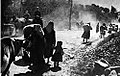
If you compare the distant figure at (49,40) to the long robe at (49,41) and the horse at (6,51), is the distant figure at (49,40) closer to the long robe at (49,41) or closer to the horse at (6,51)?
the long robe at (49,41)

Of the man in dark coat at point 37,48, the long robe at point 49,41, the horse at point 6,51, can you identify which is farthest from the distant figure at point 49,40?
the horse at point 6,51

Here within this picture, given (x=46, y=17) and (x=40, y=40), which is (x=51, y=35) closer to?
(x=40, y=40)

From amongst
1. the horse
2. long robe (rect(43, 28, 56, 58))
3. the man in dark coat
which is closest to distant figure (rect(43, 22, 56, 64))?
long robe (rect(43, 28, 56, 58))

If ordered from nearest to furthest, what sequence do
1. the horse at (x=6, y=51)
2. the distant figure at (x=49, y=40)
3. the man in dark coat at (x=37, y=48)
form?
the horse at (x=6, y=51) → the man in dark coat at (x=37, y=48) → the distant figure at (x=49, y=40)

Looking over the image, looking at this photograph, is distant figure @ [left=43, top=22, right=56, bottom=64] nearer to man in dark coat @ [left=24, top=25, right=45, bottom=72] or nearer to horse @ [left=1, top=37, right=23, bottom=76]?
man in dark coat @ [left=24, top=25, right=45, bottom=72]

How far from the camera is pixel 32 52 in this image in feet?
27.6

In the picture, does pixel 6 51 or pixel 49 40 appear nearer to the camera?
pixel 6 51

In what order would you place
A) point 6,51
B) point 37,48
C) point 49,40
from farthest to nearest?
point 49,40 → point 37,48 → point 6,51

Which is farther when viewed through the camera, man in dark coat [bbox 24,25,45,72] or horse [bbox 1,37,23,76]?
man in dark coat [bbox 24,25,45,72]

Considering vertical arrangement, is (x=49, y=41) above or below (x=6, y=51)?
below

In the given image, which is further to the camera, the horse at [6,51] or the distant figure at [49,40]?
the distant figure at [49,40]

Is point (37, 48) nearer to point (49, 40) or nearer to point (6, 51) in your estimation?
point (49, 40)

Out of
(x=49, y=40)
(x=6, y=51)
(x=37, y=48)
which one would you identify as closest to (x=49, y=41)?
(x=49, y=40)

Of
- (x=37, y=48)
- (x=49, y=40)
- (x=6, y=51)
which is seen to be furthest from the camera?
(x=49, y=40)
